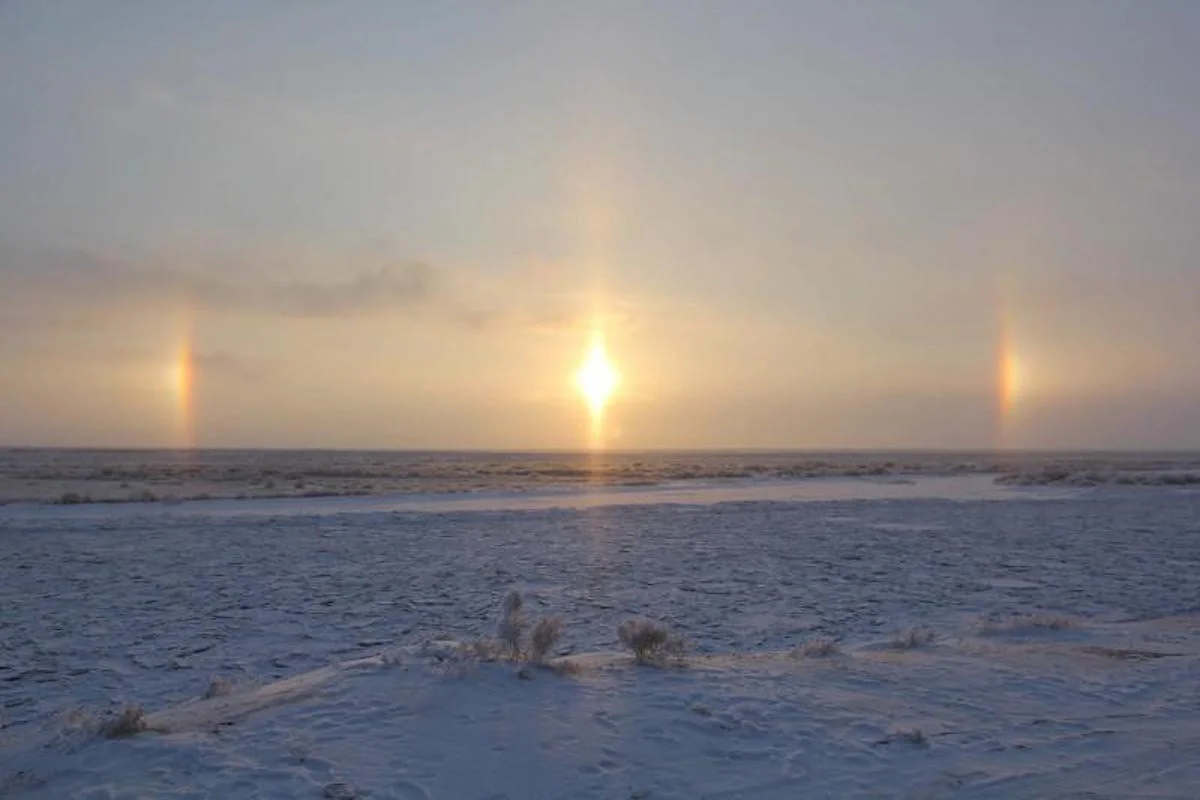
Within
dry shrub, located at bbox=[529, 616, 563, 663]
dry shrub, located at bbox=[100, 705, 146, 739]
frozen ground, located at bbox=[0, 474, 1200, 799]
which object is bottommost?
frozen ground, located at bbox=[0, 474, 1200, 799]

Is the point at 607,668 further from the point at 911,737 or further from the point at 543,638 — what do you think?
the point at 911,737

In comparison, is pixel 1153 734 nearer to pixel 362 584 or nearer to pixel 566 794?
pixel 566 794

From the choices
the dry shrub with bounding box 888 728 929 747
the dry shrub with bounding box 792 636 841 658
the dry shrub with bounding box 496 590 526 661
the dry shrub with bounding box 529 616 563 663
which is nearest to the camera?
the dry shrub with bounding box 888 728 929 747

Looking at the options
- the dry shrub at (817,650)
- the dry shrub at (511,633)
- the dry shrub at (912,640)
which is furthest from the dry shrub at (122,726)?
the dry shrub at (912,640)

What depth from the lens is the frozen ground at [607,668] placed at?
254 inches

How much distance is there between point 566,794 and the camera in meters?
6.12

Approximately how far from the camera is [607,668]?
29.1 feet

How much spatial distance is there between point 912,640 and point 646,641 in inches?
139

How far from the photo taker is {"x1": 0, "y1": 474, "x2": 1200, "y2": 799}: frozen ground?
645 cm

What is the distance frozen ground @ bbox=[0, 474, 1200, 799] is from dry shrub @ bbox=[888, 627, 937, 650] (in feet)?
0.81

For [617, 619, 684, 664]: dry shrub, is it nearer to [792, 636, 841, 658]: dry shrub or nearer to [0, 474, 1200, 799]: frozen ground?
[0, 474, 1200, 799]: frozen ground

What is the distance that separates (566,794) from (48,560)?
17065 mm

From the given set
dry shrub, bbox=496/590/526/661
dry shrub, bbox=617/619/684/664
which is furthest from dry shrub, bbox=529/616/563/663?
dry shrub, bbox=617/619/684/664

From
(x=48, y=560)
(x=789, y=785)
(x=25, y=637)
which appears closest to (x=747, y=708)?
(x=789, y=785)
